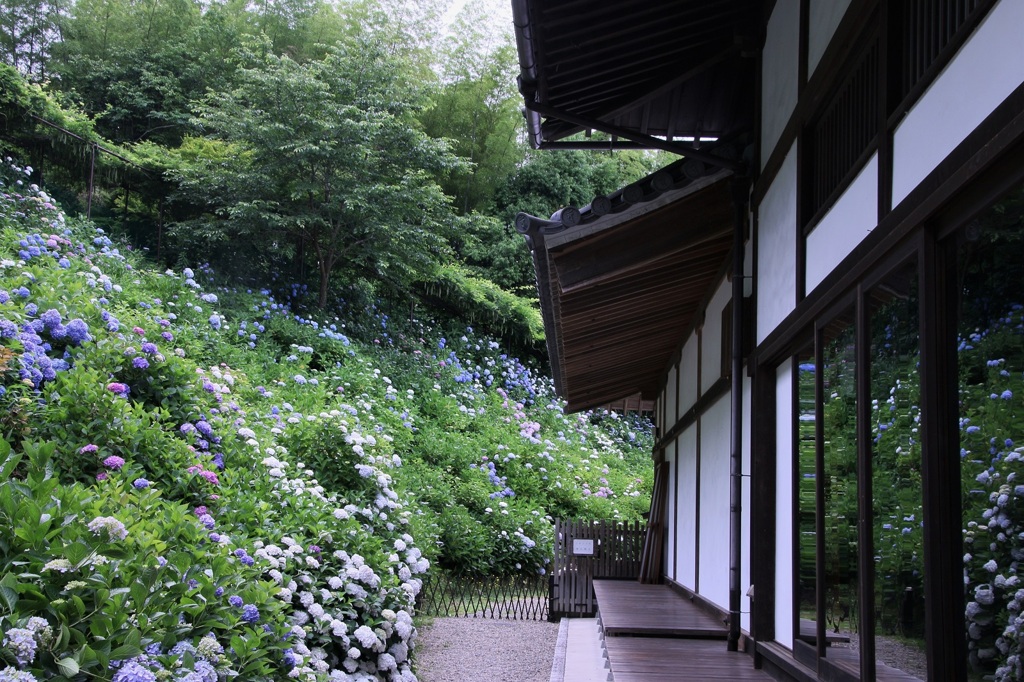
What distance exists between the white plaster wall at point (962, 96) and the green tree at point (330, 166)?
15064 mm

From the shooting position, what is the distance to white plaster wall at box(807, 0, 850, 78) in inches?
144

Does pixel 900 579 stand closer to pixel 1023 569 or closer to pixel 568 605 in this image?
pixel 1023 569

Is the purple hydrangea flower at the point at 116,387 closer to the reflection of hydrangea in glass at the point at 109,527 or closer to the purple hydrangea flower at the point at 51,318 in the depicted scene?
the purple hydrangea flower at the point at 51,318

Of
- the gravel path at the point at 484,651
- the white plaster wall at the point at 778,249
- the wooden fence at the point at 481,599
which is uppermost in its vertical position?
the white plaster wall at the point at 778,249

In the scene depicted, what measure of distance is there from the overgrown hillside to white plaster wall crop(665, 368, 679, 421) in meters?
3.17

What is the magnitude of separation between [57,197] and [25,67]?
39.1ft

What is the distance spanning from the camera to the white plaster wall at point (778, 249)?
175 inches

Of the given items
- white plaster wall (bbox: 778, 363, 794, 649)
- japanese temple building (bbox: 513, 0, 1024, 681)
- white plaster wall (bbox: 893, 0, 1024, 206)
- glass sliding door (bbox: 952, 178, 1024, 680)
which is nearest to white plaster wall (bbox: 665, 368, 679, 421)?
japanese temple building (bbox: 513, 0, 1024, 681)

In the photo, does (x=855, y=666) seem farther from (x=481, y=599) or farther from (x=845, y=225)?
(x=481, y=599)

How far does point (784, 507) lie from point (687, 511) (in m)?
4.65

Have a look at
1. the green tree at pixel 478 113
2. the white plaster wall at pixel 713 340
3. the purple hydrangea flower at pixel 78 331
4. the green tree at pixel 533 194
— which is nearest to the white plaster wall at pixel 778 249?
the white plaster wall at pixel 713 340

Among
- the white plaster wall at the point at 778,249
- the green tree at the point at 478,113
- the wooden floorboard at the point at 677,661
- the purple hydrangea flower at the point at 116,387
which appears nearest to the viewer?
the white plaster wall at the point at 778,249

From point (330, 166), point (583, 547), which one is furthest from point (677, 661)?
point (330, 166)

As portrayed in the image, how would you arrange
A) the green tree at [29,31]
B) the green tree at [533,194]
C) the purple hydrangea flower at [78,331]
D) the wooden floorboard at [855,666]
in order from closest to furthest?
the wooden floorboard at [855,666]
the purple hydrangea flower at [78,331]
the green tree at [29,31]
the green tree at [533,194]
